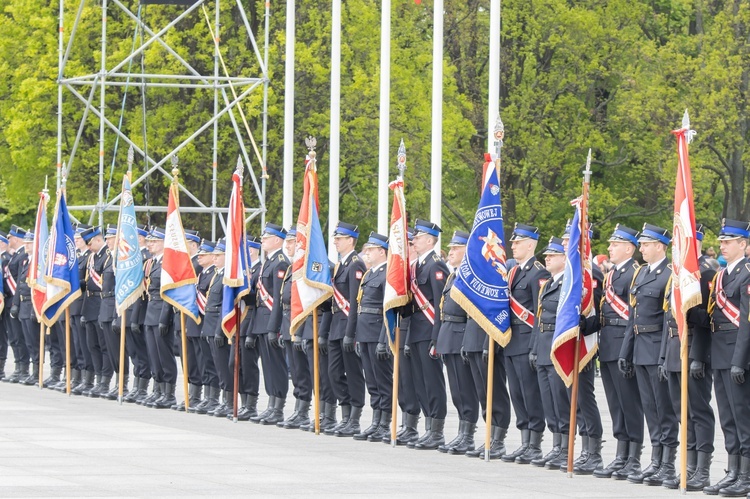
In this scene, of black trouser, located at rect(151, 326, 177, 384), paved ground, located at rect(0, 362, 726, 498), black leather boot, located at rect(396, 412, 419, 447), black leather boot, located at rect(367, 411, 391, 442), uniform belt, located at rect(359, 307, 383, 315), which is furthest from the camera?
black trouser, located at rect(151, 326, 177, 384)

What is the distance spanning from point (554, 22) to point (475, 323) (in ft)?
85.3

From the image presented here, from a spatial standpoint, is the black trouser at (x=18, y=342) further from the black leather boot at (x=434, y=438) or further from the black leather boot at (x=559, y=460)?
the black leather boot at (x=559, y=460)

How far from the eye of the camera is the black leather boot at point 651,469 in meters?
12.8

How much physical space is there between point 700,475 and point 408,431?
3779 millimetres

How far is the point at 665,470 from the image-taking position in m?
12.7

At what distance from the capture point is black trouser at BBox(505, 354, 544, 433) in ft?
46.3

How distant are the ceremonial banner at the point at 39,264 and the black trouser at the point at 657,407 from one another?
1001cm

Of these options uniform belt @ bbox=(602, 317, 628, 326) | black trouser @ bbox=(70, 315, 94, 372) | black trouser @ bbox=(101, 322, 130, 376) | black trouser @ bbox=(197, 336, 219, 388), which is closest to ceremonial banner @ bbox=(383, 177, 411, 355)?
uniform belt @ bbox=(602, 317, 628, 326)

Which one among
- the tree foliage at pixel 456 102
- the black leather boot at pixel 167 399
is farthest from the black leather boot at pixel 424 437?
the tree foliage at pixel 456 102

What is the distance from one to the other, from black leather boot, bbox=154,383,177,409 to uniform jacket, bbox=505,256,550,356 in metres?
5.85

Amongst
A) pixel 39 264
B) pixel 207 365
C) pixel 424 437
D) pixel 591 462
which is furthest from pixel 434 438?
pixel 39 264

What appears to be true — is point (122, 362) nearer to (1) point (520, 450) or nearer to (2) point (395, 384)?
(2) point (395, 384)

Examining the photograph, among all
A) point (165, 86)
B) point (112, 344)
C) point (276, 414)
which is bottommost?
point (276, 414)

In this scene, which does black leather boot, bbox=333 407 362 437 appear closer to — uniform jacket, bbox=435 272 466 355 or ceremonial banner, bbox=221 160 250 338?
uniform jacket, bbox=435 272 466 355
